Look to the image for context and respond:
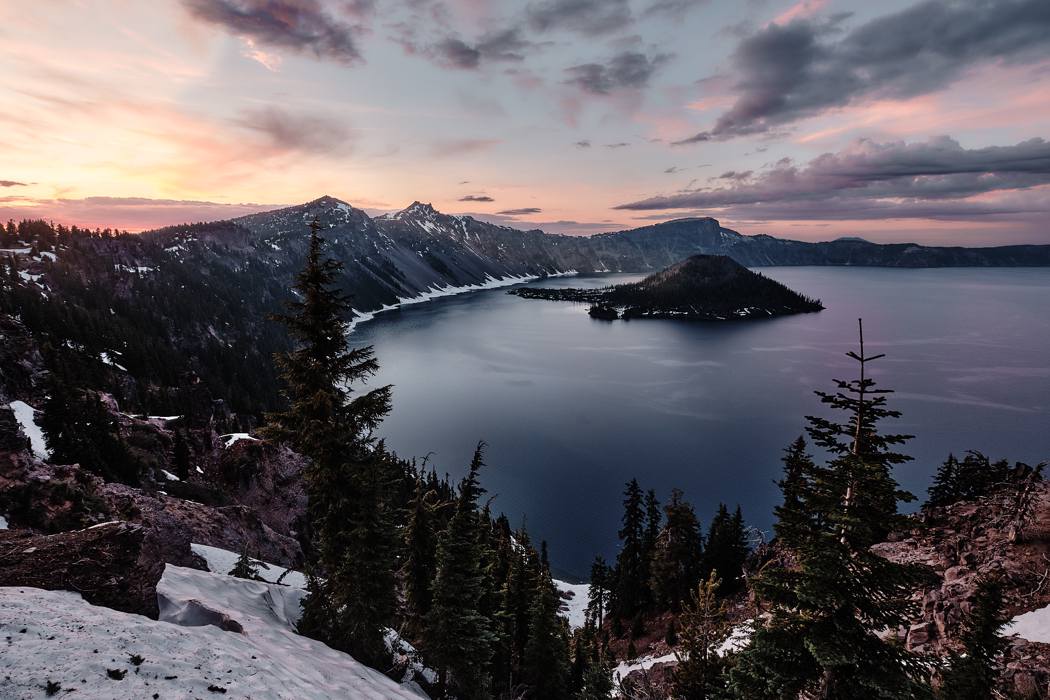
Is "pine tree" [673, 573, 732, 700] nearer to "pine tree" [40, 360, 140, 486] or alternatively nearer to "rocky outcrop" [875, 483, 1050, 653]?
"rocky outcrop" [875, 483, 1050, 653]

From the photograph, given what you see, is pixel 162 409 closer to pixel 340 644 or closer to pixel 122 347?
pixel 122 347

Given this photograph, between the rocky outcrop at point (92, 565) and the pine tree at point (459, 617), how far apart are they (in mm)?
11451

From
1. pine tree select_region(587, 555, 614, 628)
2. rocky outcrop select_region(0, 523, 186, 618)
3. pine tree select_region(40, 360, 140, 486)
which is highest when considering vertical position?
rocky outcrop select_region(0, 523, 186, 618)

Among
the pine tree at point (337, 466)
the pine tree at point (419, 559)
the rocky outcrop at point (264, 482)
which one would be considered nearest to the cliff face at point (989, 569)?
the pine tree at point (419, 559)

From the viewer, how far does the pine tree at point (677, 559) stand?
54281 millimetres

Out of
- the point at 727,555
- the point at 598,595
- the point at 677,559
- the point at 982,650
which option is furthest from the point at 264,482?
the point at 727,555

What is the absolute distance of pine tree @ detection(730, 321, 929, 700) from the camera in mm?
10273

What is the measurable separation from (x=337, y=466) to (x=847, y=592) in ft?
49.5

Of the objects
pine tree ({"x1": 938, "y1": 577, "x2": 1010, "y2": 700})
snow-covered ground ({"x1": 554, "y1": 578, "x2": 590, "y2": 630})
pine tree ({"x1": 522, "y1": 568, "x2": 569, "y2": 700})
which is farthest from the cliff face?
snow-covered ground ({"x1": 554, "y1": 578, "x2": 590, "y2": 630})

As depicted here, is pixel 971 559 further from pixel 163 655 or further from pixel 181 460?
pixel 181 460

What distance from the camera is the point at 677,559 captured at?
54.2 metres

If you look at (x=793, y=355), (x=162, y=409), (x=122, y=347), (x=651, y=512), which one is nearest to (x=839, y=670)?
(x=651, y=512)

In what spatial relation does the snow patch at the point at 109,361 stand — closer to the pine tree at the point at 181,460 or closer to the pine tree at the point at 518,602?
the pine tree at the point at 181,460

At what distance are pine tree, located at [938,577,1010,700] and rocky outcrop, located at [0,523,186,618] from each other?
27.1 metres
